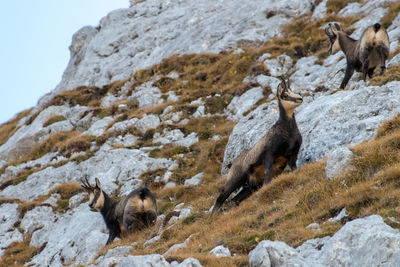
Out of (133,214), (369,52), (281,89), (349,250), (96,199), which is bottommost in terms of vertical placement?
(133,214)

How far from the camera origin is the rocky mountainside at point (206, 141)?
8672 millimetres

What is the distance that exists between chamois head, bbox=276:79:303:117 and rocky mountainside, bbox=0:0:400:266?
1627 millimetres

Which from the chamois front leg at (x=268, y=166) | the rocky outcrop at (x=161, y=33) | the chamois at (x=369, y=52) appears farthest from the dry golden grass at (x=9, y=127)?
the chamois front leg at (x=268, y=166)

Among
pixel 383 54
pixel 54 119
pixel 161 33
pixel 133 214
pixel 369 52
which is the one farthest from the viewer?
pixel 161 33

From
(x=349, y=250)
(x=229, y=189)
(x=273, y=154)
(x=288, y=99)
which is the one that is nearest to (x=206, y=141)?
(x=229, y=189)

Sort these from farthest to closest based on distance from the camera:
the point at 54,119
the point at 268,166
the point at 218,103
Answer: the point at 54,119 < the point at 218,103 < the point at 268,166

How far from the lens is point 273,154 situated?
12.9m

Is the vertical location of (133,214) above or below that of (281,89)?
below

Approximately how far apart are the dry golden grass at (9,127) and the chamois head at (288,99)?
108ft

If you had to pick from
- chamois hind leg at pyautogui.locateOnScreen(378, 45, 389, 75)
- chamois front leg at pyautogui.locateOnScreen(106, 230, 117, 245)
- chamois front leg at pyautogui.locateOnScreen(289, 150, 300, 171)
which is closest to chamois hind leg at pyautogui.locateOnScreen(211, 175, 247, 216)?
chamois front leg at pyautogui.locateOnScreen(289, 150, 300, 171)

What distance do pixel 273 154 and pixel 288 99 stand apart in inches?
66.0

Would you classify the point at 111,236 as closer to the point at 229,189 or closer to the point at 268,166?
the point at 229,189

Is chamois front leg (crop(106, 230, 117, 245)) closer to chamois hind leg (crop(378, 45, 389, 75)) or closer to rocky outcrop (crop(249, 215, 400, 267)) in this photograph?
rocky outcrop (crop(249, 215, 400, 267))

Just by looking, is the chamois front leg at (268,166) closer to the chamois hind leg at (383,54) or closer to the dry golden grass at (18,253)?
the chamois hind leg at (383,54)
